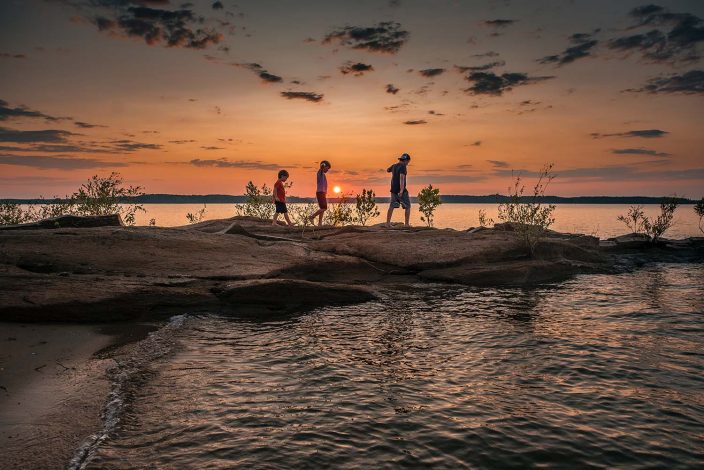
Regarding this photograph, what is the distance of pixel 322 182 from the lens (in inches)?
901

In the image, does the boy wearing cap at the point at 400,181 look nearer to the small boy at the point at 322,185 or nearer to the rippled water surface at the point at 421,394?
the small boy at the point at 322,185

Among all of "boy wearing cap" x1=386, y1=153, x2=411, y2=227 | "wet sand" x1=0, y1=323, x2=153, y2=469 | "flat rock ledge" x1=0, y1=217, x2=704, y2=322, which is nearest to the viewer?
"wet sand" x1=0, y1=323, x2=153, y2=469

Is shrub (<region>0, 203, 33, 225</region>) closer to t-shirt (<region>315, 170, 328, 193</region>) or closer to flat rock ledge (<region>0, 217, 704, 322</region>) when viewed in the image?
flat rock ledge (<region>0, 217, 704, 322</region>)

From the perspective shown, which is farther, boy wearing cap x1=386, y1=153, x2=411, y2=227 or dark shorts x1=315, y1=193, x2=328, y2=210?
dark shorts x1=315, y1=193, x2=328, y2=210

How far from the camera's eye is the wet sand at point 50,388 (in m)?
5.16

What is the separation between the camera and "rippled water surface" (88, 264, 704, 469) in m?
5.40

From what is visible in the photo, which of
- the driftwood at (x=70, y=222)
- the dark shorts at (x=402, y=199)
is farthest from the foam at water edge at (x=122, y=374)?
the dark shorts at (x=402, y=199)

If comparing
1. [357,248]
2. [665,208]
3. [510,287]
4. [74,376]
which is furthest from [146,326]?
[665,208]

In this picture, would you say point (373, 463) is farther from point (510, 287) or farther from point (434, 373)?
point (510, 287)

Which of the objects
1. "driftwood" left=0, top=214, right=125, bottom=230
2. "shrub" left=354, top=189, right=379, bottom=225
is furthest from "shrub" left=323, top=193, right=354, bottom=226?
"driftwood" left=0, top=214, right=125, bottom=230

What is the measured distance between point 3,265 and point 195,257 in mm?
4984

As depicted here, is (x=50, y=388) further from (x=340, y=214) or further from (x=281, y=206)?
(x=340, y=214)

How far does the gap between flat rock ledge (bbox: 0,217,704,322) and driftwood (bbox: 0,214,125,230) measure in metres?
0.05

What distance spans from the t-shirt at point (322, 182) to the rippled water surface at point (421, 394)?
455 inches
